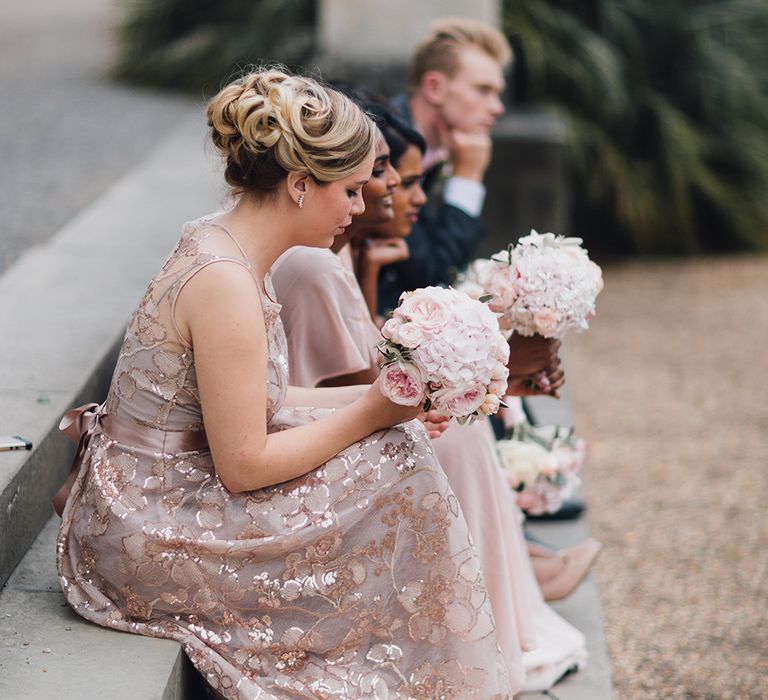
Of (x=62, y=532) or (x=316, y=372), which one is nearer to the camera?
(x=62, y=532)

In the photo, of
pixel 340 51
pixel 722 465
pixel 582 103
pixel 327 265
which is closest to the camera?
pixel 327 265

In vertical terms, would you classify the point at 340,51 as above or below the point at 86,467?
below

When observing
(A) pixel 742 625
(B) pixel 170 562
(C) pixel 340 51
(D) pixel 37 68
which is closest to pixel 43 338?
(B) pixel 170 562

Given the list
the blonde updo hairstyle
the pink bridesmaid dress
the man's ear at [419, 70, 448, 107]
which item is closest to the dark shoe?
the pink bridesmaid dress

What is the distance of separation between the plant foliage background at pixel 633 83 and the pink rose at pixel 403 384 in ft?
20.9

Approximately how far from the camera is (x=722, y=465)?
5.72 m

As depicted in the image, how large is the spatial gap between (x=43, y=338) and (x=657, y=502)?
109 inches

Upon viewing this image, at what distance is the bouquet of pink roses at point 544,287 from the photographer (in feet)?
10.5

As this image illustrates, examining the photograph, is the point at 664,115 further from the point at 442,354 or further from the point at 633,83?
the point at 442,354

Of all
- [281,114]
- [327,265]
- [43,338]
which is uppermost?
[281,114]

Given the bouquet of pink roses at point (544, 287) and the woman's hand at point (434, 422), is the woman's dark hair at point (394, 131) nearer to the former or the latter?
the bouquet of pink roses at point (544, 287)

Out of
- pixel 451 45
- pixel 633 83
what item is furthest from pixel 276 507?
pixel 633 83

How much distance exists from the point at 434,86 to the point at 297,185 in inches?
95.9

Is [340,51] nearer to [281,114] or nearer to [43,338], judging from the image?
[43,338]
